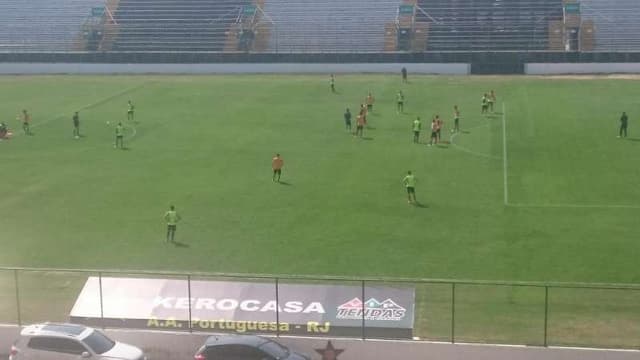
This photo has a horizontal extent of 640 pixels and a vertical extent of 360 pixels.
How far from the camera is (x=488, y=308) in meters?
20.4

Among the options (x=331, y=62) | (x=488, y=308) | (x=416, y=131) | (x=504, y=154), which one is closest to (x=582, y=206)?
(x=504, y=154)

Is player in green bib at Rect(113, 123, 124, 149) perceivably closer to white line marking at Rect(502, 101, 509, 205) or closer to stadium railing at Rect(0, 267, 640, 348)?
white line marking at Rect(502, 101, 509, 205)

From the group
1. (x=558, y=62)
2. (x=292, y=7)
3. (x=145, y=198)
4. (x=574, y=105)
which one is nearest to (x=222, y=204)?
(x=145, y=198)

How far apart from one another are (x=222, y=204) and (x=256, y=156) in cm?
757

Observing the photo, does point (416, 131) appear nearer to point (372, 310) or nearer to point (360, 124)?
point (360, 124)

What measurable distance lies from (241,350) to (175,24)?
6138 centimetres

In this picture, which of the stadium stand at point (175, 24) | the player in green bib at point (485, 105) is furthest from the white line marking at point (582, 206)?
the stadium stand at point (175, 24)

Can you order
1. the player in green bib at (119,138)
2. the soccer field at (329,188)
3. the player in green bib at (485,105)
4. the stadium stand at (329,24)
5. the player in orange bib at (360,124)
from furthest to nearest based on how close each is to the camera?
the stadium stand at (329,24) → the player in green bib at (485,105) → the player in orange bib at (360,124) → the player in green bib at (119,138) → the soccer field at (329,188)

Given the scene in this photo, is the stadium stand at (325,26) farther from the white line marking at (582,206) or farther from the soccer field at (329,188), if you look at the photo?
the white line marking at (582,206)

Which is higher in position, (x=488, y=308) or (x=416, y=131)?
(x=416, y=131)

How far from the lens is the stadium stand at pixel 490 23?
69.8 meters

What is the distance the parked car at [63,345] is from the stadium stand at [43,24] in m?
59.9

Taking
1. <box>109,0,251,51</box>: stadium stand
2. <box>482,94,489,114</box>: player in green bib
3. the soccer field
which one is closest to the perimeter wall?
<box>109,0,251,51</box>: stadium stand

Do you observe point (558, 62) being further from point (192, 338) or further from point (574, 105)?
point (192, 338)
